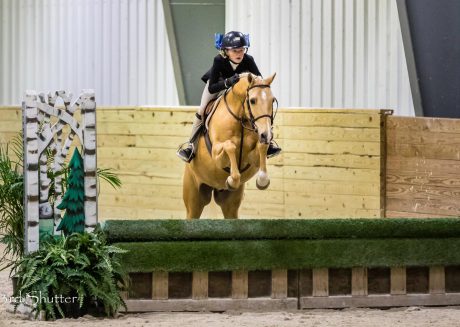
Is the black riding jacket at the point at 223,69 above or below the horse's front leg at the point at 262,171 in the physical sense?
above

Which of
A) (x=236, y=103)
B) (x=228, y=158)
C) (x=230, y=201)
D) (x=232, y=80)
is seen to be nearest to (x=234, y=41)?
(x=232, y=80)

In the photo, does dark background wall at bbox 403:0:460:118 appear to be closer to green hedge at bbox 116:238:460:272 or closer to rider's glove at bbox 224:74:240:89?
rider's glove at bbox 224:74:240:89

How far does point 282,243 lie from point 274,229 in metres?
0.10

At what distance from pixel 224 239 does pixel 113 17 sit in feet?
20.3

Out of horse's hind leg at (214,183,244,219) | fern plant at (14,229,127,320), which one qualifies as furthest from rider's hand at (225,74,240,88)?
fern plant at (14,229,127,320)

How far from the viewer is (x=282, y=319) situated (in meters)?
6.03

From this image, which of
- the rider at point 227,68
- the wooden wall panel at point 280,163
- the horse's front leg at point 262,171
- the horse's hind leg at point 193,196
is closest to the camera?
the horse's front leg at point 262,171

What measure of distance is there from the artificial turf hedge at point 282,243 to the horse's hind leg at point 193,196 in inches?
90.9

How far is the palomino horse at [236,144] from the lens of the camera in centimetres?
736

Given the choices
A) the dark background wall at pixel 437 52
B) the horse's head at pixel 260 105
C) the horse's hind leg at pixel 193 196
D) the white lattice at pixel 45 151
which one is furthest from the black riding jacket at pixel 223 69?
the dark background wall at pixel 437 52

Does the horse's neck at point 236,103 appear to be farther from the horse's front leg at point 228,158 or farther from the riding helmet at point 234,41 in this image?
the riding helmet at point 234,41

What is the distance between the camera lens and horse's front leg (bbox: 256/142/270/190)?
7.32m

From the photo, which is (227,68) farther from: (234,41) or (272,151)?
(272,151)

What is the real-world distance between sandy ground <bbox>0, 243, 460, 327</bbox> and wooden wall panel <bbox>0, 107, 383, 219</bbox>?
359 cm
